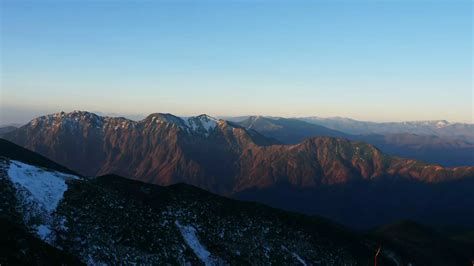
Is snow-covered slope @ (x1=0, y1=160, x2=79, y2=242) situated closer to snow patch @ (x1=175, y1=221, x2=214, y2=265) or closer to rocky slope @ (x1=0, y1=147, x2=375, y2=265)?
rocky slope @ (x1=0, y1=147, x2=375, y2=265)

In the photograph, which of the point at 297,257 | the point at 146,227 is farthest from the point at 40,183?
the point at 297,257

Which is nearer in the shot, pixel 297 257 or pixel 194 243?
pixel 194 243

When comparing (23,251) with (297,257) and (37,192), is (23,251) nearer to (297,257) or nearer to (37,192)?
(37,192)

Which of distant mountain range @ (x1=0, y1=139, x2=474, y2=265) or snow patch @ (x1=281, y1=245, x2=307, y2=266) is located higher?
distant mountain range @ (x1=0, y1=139, x2=474, y2=265)

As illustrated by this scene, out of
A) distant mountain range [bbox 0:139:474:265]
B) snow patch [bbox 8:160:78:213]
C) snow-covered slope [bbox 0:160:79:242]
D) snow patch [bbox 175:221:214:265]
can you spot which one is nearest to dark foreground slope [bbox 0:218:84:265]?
distant mountain range [bbox 0:139:474:265]

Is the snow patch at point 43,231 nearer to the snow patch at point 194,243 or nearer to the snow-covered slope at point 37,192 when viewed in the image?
the snow-covered slope at point 37,192

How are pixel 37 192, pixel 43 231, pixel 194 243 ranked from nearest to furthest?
1. pixel 43 231
2. pixel 37 192
3. pixel 194 243
